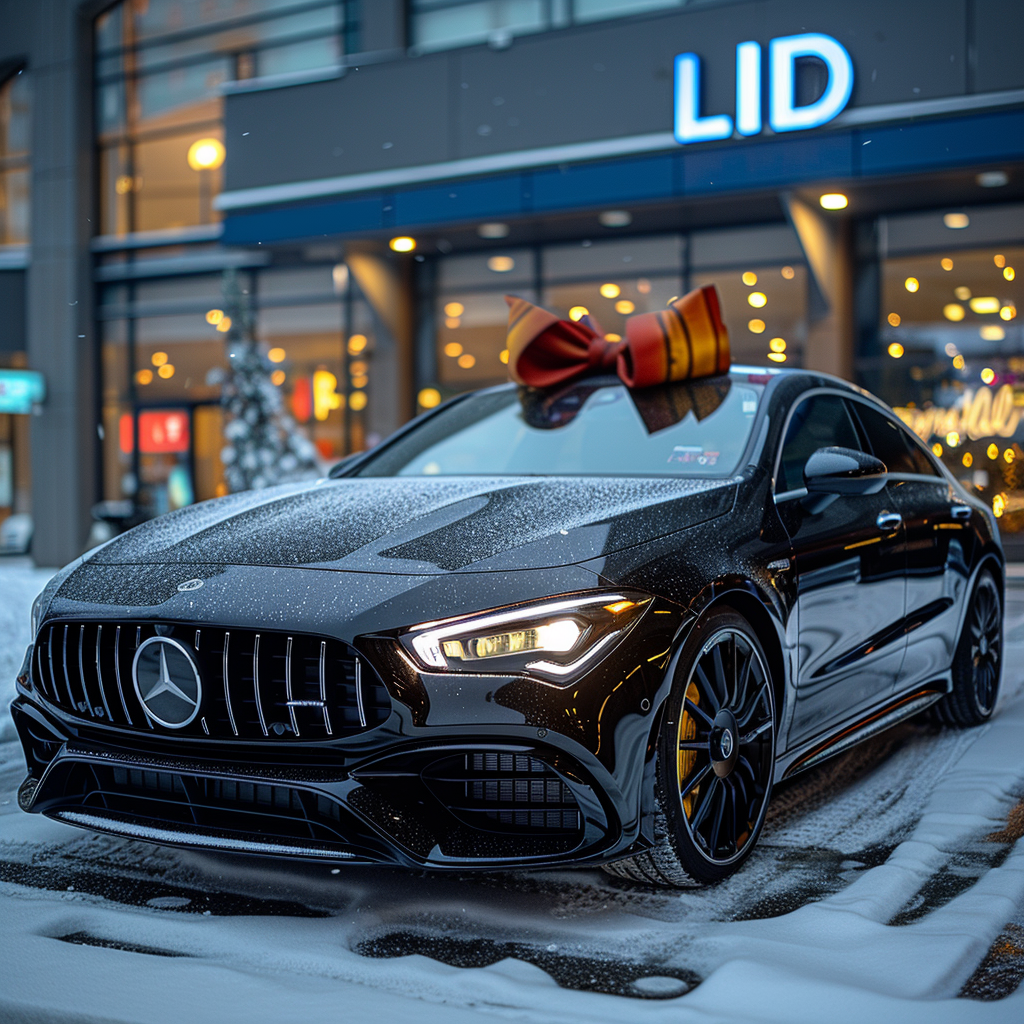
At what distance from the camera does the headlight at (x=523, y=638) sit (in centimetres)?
287

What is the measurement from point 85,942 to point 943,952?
1.89 metres

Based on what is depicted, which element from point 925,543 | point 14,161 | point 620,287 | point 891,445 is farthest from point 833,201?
point 14,161

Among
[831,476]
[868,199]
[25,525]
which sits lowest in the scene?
[25,525]

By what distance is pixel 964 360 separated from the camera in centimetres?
1454

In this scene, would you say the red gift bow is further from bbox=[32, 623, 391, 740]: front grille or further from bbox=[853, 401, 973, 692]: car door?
bbox=[32, 623, 391, 740]: front grille

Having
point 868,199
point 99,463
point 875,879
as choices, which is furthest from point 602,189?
point 875,879

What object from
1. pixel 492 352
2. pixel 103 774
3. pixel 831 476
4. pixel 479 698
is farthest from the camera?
pixel 492 352

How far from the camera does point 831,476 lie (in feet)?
12.9

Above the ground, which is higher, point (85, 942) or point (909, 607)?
point (909, 607)

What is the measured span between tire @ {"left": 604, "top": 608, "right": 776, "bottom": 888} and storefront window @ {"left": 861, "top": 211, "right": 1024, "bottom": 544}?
457 inches

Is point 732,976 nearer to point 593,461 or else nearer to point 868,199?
point 593,461

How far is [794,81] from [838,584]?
10502 millimetres

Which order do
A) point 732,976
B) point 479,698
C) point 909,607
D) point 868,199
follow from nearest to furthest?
point 732,976 < point 479,698 < point 909,607 < point 868,199

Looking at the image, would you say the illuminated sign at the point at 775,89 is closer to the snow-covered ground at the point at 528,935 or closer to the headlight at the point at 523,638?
the snow-covered ground at the point at 528,935
